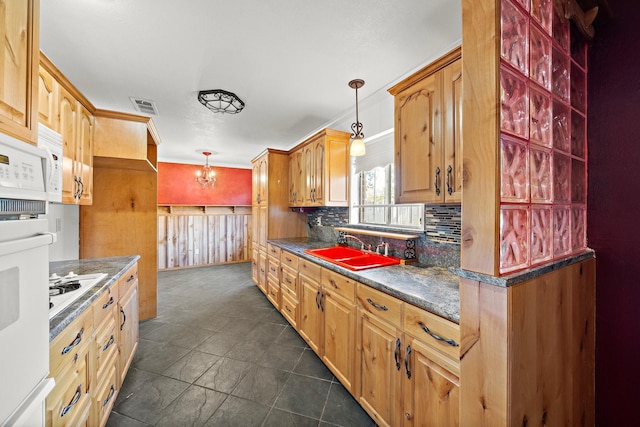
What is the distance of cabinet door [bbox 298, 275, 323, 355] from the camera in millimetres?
2174

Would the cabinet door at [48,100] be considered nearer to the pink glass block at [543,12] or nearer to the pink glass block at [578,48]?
the pink glass block at [543,12]

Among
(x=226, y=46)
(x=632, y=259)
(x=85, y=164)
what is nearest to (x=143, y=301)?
(x=85, y=164)

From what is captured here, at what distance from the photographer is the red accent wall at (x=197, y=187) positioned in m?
5.65

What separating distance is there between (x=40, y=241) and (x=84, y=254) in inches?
102

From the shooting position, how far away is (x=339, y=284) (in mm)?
1860

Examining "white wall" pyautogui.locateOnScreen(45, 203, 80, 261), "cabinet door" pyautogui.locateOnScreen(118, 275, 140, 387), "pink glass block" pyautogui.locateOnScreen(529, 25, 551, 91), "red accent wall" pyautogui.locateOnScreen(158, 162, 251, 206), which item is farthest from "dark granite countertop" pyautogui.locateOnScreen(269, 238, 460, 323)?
"red accent wall" pyautogui.locateOnScreen(158, 162, 251, 206)

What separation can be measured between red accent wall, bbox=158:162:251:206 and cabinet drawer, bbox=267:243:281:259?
3059mm

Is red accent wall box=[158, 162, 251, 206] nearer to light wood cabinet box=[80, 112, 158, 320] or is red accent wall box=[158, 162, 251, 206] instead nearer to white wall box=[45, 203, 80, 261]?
light wood cabinet box=[80, 112, 158, 320]

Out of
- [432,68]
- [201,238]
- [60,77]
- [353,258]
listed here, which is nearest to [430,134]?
[432,68]

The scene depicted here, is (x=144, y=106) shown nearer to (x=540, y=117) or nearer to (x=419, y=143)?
(x=419, y=143)

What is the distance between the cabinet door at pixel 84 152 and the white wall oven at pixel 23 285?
Answer: 166cm

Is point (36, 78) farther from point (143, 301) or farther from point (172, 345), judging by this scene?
point (143, 301)

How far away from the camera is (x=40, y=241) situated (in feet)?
2.32

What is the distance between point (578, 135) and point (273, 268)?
3.13 metres
